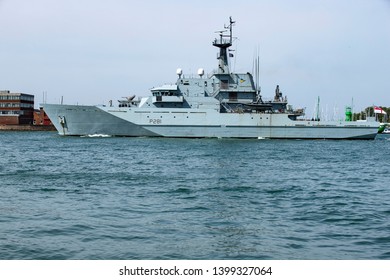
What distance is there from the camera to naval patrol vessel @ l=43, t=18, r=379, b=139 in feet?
153

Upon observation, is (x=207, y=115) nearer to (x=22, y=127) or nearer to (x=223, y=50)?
(x=223, y=50)

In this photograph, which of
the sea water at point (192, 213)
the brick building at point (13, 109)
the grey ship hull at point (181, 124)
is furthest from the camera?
the brick building at point (13, 109)

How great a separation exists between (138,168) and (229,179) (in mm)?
5356

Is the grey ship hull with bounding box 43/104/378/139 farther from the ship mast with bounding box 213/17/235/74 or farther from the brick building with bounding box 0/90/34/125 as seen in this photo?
the brick building with bounding box 0/90/34/125

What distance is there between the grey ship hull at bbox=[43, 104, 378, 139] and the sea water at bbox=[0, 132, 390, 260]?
2512 cm

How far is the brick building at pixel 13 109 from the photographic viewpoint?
92.4 metres

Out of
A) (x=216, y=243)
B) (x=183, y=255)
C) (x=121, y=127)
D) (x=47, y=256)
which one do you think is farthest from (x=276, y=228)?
(x=121, y=127)

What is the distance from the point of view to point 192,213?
1170 cm

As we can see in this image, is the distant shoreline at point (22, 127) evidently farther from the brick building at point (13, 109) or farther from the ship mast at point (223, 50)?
the ship mast at point (223, 50)

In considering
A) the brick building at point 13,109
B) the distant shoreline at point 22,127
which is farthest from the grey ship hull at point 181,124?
the brick building at point 13,109

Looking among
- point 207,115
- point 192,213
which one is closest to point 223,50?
point 207,115

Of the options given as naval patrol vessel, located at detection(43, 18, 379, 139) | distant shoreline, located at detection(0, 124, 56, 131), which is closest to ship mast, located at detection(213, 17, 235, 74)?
naval patrol vessel, located at detection(43, 18, 379, 139)

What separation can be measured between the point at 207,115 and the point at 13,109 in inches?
2376

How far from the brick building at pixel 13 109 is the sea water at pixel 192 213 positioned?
7652 centimetres
